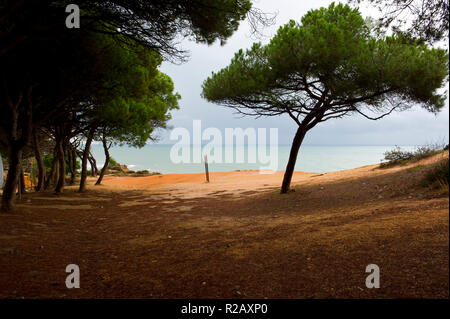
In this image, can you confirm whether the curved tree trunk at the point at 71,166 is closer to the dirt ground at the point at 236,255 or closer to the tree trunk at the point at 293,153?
the dirt ground at the point at 236,255

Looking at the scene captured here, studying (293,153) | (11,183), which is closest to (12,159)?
(11,183)

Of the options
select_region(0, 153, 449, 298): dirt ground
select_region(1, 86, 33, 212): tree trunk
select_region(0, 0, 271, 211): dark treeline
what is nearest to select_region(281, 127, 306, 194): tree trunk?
select_region(0, 153, 449, 298): dirt ground

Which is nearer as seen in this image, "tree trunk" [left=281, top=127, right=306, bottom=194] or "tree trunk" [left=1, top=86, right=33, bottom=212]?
"tree trunk" [left=1, top=86, right=33, bottom=212]

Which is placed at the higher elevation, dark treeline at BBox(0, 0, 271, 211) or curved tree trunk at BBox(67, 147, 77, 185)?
dark treeline at BBox(0, 0, 271, 211)

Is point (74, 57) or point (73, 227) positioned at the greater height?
point (74, 57)

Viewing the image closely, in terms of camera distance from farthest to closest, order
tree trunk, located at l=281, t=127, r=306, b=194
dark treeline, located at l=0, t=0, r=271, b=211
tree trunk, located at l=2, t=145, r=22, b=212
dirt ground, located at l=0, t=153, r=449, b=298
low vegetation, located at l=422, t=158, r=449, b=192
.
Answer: tree trunk, located at l=281, t=127, r=306, b=194 < tree trunk, located at l=2, t=145, r=22, b=212 < low vegetation, located at l=422, t=158, r=449, b=192 < dark treeline, located at l=0, t=0, r=271, b=211 < dirt ground, located at l=0, t=153, r=449, b=298

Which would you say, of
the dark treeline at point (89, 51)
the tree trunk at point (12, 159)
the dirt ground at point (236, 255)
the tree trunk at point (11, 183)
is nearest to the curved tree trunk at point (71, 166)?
the dark treeline at point (89, 51)

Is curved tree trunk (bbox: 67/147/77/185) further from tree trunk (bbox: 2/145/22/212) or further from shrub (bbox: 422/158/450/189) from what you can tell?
shrub (bbox: 422/158/450/189)

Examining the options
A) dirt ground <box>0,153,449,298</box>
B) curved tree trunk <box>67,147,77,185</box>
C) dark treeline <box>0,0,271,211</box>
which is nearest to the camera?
dirt ground <box>0,153,449,298</box>
